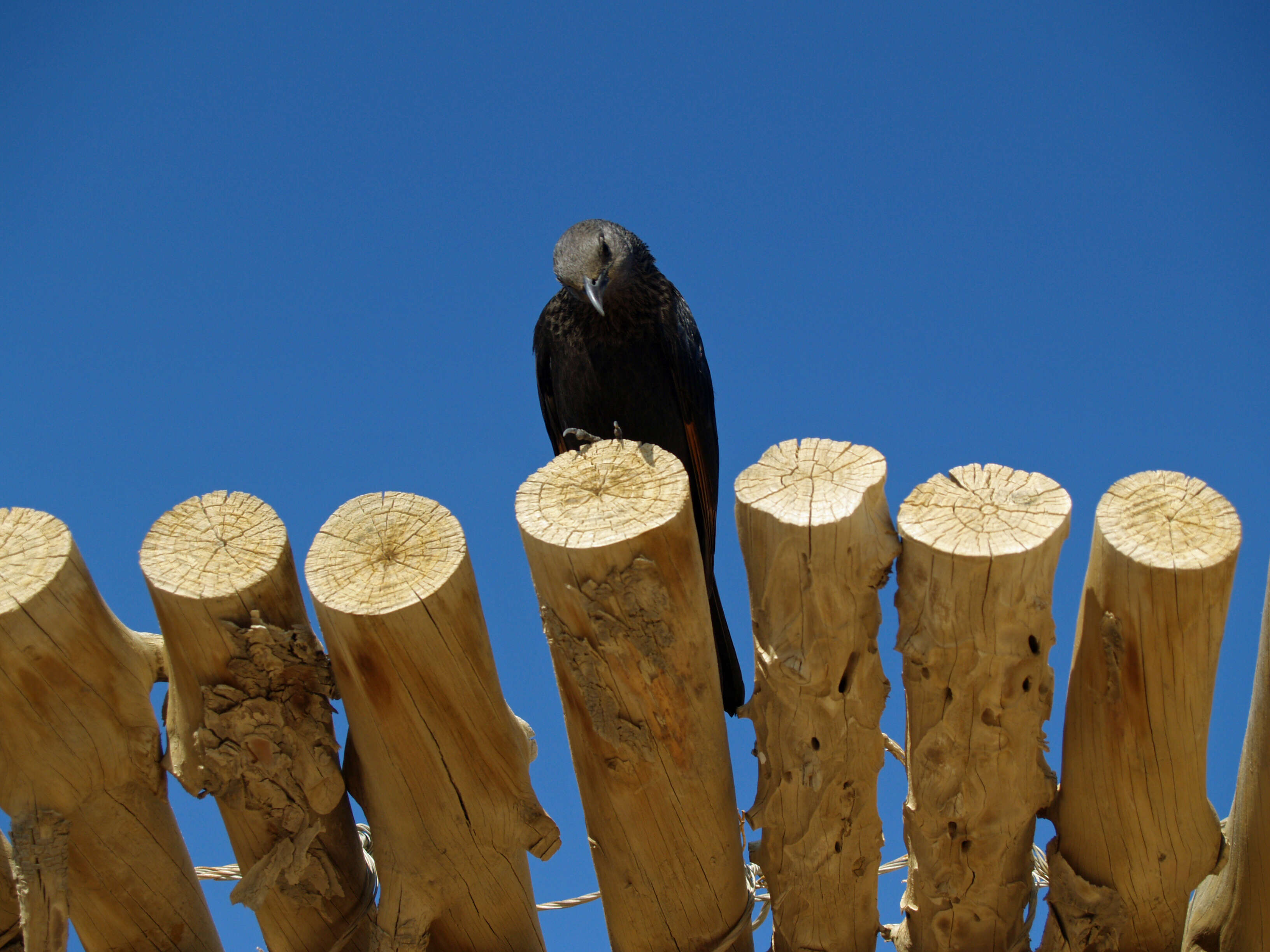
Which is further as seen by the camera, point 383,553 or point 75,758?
point 75,758

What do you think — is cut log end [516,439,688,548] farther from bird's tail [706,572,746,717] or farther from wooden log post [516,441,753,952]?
bird's tail [706,572,746,717]

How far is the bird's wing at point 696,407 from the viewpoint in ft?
11.3

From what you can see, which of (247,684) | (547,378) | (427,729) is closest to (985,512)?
(427,729)

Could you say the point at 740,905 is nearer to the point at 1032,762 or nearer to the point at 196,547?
the point at 1032,762

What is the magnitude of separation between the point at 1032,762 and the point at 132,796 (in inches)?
78.4

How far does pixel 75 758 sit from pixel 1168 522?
229 centimetres

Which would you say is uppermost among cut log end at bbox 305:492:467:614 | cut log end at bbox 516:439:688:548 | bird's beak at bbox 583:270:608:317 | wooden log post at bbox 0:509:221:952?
bird's beak at bbox 583:270:608:317

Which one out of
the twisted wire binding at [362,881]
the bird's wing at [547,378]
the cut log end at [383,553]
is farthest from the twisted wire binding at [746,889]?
the bird's wing at [547,378]

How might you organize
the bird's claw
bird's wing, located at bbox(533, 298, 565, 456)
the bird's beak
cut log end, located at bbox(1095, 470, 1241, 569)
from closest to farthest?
1. cut log end, located at bbox(1095, 470, 1241, 569)
2. the bird's claw
3. the bird's beak
4. bird's wing, located at bbox(533, 298, 565, 456)

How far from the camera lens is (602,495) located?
196 cm

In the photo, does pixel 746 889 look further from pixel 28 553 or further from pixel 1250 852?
pixel 28 553

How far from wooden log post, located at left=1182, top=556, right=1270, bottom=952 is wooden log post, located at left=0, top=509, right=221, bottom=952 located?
7.97ft

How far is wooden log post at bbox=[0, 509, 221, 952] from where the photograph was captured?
203 centimetres

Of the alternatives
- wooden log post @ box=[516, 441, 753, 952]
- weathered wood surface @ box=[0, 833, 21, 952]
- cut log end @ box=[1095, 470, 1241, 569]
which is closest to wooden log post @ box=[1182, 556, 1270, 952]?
cut log end @ box=[1095, 470, 1241, 569]
